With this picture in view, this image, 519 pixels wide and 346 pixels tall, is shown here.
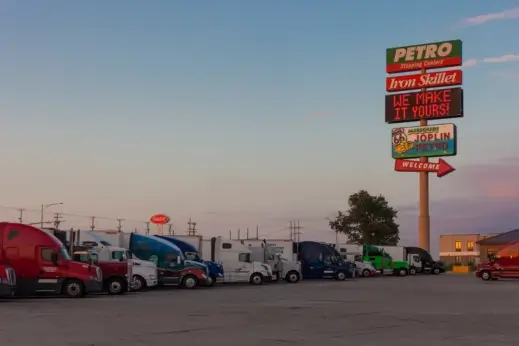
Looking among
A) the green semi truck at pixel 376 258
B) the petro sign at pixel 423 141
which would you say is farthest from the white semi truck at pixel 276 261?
the petro sign at pixel 423 141

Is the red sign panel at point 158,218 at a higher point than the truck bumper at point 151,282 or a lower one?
higher

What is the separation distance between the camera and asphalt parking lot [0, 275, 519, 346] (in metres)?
13.8

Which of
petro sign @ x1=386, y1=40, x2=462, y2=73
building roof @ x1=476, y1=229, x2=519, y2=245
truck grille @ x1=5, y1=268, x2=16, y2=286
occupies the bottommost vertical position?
→ truck grille @ x1=5, y1=268, x2=16, y2=286

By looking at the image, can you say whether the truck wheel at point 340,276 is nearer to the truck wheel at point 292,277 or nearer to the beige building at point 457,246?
the truck wheel at point 292,277

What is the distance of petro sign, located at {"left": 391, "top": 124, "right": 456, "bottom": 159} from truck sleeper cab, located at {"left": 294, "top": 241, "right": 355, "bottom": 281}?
3002 cm

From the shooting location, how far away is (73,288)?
88.6ft

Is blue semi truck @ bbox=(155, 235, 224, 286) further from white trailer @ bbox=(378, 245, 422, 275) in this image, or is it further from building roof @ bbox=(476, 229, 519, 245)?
building roof @ bbox=(476, 229, 519, 245)

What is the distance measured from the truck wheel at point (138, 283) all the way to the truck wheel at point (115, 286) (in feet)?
9.81

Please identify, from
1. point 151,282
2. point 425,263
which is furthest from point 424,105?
point 151,282

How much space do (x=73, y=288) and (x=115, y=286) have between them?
10.6 feet

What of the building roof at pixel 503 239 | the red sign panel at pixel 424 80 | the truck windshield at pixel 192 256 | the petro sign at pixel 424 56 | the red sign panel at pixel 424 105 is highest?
the petro sign at pixel 424 56

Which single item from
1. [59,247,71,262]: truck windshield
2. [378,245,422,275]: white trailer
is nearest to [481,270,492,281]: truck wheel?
[378,245,422,275]: white trailer

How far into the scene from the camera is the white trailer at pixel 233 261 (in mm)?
41406

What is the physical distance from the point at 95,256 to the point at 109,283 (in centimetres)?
135
